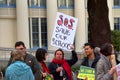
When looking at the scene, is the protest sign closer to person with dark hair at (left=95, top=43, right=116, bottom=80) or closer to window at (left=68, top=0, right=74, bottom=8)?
person with dark hair at (left=95, top=43, right=116, bottom=80)

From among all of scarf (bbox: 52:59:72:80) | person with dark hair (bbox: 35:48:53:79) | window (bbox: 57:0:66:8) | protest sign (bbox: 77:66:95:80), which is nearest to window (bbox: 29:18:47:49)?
window (bbox: 57:0:66:8)

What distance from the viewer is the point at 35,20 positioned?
39500 mm

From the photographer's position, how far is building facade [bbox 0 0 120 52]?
125 ft

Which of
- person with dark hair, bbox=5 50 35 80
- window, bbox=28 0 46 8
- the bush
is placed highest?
window, bbox=28 0 46 8

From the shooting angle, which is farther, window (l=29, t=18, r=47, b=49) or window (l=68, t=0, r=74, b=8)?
window (l=68, t=0, r=74, b=8)

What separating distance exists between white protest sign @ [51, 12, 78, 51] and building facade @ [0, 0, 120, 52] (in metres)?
27.8

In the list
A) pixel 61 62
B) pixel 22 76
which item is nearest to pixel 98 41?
pixel 61 62

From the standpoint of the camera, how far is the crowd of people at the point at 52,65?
Result: 20.2 ft

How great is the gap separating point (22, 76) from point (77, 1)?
1314 inches

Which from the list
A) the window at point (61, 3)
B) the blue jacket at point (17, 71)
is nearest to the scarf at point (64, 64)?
the blue jacket at point (17, 71)

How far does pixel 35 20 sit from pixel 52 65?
31.3 meters

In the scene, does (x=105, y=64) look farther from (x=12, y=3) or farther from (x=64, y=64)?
(x=12, y=3)

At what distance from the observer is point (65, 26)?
10.1 metres

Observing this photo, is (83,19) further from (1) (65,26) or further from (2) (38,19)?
(1) (65,26)
